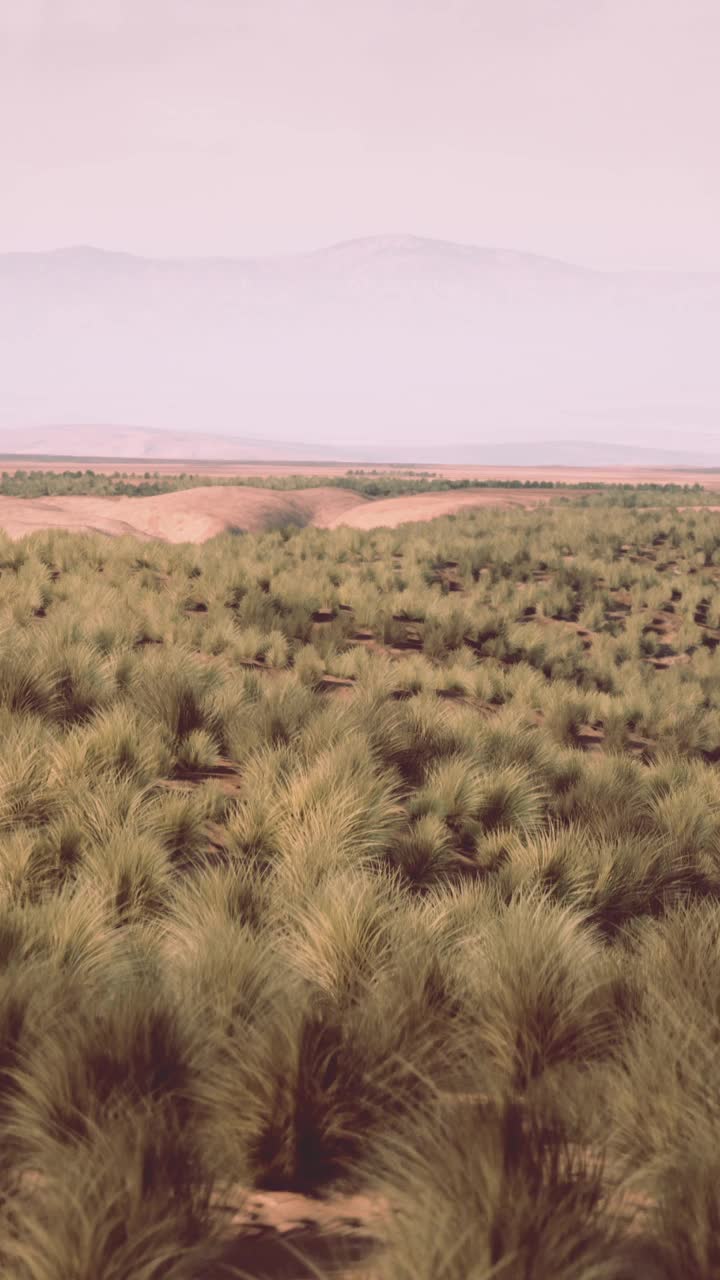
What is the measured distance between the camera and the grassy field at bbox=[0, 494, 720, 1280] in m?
2.05

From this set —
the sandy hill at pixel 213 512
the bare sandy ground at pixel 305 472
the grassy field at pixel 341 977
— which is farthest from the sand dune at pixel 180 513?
the bare sandy ground at pixel 305 472

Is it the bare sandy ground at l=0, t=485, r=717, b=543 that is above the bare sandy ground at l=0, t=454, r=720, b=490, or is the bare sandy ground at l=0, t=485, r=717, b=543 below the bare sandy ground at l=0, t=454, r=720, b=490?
below

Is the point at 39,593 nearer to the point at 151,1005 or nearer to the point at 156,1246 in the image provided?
the point at 151,1005

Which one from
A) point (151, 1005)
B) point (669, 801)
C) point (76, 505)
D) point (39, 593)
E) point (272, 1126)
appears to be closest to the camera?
point (272, 1126)

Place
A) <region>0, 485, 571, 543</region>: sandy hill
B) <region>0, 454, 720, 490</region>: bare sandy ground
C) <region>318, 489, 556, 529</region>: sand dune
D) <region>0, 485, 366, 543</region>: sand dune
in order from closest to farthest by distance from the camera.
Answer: <region>0, 485, 366, 543</region>: sand dune, <region>0, 485, 571, 543</region>: sandy hill, <region>318, 489, 556, 529</region>: sand dune, <region>0, 454, 720, 490</region>: bare sandy ground

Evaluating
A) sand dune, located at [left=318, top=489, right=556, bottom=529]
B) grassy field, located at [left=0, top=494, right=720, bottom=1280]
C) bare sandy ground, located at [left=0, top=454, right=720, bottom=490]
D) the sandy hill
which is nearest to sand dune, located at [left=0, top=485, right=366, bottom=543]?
the sandy hill

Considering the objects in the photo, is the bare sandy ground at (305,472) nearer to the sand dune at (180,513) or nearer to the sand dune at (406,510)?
the sand dune at (406,510)

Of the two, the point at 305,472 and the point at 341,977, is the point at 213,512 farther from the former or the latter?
the point at 305,472

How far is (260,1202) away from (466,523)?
26788 mm

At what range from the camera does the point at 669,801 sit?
6758 millimetres

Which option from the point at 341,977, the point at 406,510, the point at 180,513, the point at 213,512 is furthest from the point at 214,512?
the point at 341,977

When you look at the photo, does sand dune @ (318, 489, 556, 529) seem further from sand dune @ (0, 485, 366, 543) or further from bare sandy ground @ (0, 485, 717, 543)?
sand dune @ (0, 485, 366, 543)

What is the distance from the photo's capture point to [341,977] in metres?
3.48

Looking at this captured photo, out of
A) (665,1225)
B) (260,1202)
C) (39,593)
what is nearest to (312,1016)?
(260,1202)
